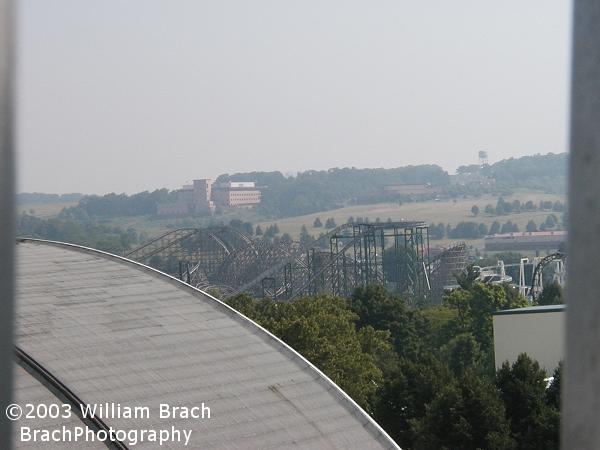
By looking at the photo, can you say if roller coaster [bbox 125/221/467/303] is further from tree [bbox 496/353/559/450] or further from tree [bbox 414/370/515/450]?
tree [bbox 414/370/515/450]

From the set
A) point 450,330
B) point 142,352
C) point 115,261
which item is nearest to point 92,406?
point 142,352


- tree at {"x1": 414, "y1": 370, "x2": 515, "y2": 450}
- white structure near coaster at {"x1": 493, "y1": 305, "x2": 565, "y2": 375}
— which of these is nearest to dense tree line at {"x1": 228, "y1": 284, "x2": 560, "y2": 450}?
tree at {"x1": 414, "y1": 370, "x2": 515, "y2": 450}

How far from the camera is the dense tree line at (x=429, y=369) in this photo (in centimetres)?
2403

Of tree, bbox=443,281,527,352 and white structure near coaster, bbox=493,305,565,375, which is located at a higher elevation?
white structure near coaster, bbox=493,305,565,375

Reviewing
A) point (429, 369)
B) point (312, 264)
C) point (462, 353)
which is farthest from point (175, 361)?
point (312, 264)

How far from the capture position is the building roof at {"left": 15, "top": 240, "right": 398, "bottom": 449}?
17719 mm

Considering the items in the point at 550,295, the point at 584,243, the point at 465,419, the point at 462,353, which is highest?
the point at 584,243

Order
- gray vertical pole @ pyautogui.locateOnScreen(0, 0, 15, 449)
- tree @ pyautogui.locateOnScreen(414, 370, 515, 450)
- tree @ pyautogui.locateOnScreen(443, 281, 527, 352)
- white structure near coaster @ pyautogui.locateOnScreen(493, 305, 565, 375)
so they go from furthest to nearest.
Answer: tree @ pyautogui.locateOnScreen(443, 281, 527, 352) → white structure near coaster @ pyautogui.locateOnScreen(493, 305, 565, 375) → tree @ pyautogui.locateOnScreen(414, 370, 515, 450) → gray vertical pole @ pyautogui.locateOnScreen(0, 0, 15, 449)

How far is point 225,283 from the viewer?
118062 millimetres

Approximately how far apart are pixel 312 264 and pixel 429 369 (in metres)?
65.8

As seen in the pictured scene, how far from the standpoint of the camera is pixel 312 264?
95.6 m

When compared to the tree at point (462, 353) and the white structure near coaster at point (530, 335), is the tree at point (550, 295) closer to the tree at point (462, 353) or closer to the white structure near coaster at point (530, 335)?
the tree at point (462, 353)

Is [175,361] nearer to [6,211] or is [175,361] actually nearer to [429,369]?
[429,369]

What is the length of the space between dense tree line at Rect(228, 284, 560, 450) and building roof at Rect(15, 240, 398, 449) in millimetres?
4814
